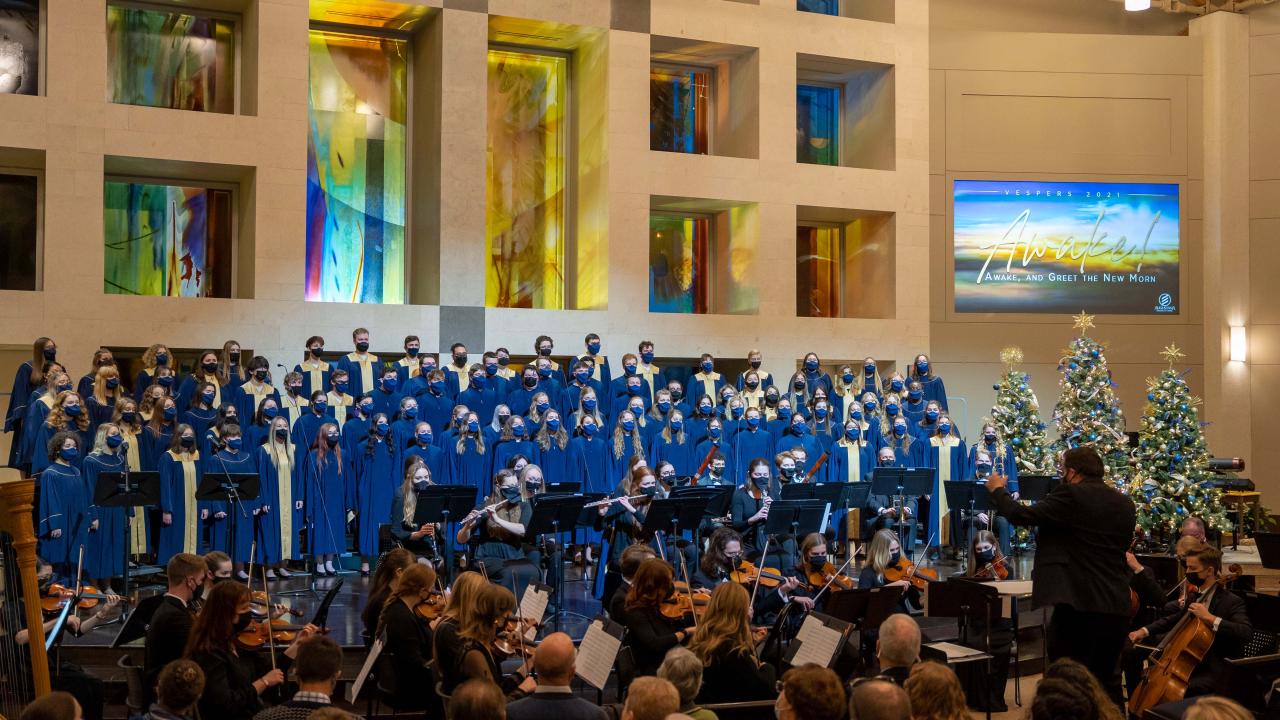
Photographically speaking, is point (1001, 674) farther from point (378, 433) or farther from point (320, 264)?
point (320, 264)

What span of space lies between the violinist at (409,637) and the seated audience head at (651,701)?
2.56 metres

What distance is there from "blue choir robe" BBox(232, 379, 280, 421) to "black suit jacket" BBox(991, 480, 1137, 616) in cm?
993

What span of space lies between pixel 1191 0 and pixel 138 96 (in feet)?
58.3

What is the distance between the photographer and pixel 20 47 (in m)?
17.5

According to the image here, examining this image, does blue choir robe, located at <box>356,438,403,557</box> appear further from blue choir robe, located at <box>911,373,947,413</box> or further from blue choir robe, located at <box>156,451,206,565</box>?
blue choir robe, located at <box>911,373,947,413</box>

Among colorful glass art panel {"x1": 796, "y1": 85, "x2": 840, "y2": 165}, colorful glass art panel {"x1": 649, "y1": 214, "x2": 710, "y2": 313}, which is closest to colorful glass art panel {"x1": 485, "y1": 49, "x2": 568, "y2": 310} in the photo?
colorful glass art panel {"x1": 649, "y1": 214, "x2": 710, "y2": 313}

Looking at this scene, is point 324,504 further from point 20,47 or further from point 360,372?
point 20,47

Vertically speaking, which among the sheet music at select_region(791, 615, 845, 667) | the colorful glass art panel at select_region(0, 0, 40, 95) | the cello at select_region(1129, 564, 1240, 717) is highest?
the colorful glass art panel at select_region(0, 0, 40, 95)

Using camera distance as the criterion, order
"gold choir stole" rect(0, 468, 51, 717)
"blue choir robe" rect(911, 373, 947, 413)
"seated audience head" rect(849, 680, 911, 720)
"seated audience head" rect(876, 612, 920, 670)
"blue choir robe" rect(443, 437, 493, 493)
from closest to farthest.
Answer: "seated audience head" rect(849, 680, 911, 720)
"gold choir stole" rect(0, 468, 51, 717)
"seated audience head" rect(876, 612, 920, 670)
"blue choir robe" rect(443, 437, 493, 493)
"blue choir robe" rect(911, 373, 947, 413)

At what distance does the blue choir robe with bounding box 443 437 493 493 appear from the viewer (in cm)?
1455

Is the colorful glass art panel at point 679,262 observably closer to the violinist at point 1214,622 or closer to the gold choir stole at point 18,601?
the violinist at point 1214,622

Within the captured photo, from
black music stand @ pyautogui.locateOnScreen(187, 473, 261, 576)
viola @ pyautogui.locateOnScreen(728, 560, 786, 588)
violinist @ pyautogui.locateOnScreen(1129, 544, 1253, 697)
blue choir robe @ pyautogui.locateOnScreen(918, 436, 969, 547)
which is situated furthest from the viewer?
blue choir robe @ pyautogui.locateOnScreen(918, 436, 969, 547)

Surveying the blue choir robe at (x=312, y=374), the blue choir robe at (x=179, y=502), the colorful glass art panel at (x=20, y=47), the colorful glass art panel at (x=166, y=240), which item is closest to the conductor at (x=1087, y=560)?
the blue choir robe at (x=179, y=502)

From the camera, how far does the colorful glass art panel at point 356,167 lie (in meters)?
19.9
